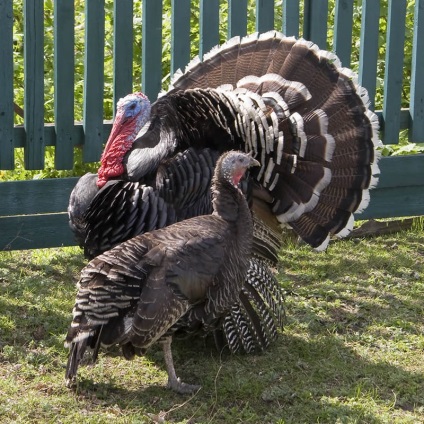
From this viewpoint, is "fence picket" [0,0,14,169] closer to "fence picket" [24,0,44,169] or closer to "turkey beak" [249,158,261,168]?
"fence picket" [24,0,44,169]

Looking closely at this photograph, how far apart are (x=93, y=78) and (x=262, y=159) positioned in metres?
1.75

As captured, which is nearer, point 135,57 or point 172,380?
point 172,380

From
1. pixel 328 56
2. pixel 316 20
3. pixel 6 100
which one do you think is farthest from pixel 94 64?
pixel 328 56

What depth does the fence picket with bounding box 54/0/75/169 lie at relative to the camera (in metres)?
6.36

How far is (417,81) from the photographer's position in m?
7.35

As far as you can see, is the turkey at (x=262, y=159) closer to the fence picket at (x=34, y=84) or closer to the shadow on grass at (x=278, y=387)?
the shadow on grass at (x=278, y=387)

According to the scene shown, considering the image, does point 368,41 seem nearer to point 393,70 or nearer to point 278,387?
point 393,70

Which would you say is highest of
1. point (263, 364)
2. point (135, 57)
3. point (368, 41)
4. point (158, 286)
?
point (368, 41)

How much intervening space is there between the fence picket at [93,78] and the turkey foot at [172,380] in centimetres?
213

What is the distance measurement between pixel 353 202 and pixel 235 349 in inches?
40.4

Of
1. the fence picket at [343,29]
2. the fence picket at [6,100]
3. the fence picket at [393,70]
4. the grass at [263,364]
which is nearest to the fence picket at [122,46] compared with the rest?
the fence picket at [6,100]

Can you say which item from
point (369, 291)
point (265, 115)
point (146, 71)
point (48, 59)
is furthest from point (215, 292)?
point (48, 59)

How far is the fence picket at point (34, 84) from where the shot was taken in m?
6.34

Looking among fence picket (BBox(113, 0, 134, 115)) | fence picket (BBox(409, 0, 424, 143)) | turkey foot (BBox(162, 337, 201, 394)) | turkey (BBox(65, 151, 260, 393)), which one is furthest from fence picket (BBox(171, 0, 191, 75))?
turkey foot (BBox(162, 337, 201, 394))
